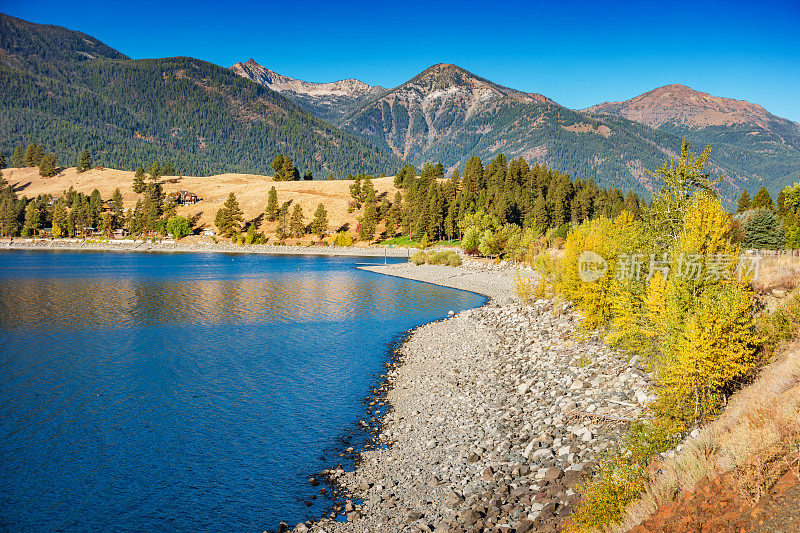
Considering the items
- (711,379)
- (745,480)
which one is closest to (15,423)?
(745,480)

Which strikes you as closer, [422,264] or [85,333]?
[85,333]

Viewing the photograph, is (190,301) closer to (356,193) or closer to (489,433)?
(489,433)

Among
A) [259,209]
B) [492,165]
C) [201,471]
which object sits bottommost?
[201,471]

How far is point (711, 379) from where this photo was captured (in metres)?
16.0

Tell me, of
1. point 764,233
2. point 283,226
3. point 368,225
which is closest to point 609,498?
point 764,233

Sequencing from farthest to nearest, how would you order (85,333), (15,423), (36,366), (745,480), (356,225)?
(356,225) < (85,333) < (36,366) < (15,423) < (745,480)

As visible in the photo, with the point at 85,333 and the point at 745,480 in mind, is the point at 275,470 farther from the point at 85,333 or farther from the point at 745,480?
the point at 85,333

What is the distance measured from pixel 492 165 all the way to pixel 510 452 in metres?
131

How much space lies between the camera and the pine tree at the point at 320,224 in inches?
5886

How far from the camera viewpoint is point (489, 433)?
65.4 feet

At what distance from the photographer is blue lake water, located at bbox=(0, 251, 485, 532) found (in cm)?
1636

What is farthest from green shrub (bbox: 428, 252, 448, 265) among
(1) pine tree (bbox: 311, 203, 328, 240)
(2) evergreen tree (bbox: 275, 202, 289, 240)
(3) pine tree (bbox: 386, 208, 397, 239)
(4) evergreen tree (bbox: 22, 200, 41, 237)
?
(4) evergreen tree (bbox: 22, 200, 41, 237)

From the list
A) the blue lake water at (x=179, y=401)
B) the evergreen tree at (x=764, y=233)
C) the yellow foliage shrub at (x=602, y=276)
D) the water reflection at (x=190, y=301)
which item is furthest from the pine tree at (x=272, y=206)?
the yellow foliage shrub at (x=602, y=276)

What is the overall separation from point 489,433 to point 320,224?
135 m
